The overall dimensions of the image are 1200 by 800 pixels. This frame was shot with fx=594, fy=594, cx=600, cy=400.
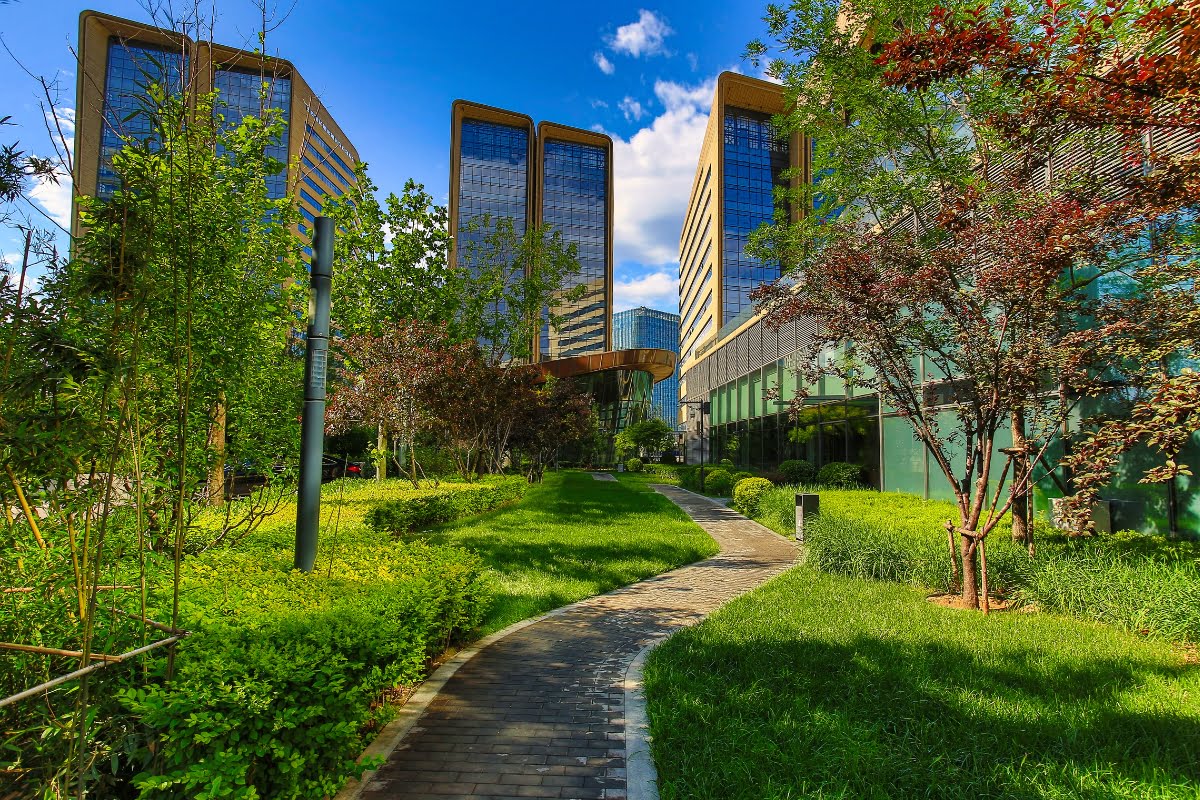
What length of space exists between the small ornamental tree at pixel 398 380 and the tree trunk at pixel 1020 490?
12.1 metres

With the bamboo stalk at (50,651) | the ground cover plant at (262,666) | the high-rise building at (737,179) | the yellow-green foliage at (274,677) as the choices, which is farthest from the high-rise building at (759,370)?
the bamboo stalk at (50,651)

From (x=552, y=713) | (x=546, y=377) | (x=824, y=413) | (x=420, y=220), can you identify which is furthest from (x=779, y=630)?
(x=546, y=377)

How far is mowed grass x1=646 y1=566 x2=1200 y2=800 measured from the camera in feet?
10.2

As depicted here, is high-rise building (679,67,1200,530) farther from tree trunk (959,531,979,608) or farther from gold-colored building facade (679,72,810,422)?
tree trunk (959,531,979,608)

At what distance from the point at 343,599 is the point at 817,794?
2.90m

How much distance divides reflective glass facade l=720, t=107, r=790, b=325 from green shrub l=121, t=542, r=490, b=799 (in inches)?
2063

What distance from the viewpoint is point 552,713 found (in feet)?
13.6

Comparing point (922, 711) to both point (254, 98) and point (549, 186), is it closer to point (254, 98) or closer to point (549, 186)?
point (254, 98)

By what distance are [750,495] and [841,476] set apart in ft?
11.1

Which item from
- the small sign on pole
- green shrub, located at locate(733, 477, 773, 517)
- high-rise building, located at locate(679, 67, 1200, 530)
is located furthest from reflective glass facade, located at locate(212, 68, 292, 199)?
green shrub, located at locate(733, 477, 773, 517)

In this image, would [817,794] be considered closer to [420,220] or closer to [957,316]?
[957,316]

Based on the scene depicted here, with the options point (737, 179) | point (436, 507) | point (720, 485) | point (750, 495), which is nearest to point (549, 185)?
point (737, 179)

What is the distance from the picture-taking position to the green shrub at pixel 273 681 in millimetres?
2551

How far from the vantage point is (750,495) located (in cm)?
1727
